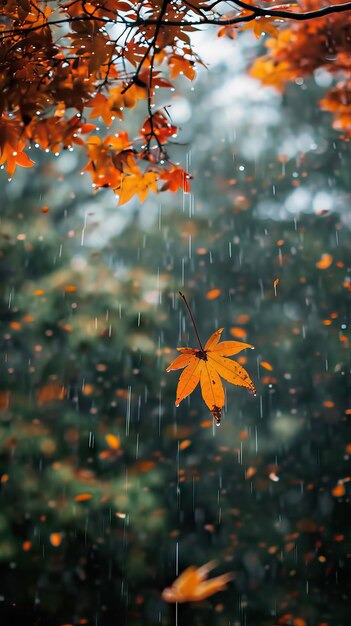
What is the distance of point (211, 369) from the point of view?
1.17m

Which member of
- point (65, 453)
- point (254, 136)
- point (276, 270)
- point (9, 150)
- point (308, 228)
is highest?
point (254, 136)

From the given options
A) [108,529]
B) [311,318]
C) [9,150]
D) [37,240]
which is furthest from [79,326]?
[9,150]

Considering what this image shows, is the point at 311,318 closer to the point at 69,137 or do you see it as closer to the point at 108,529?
the point at 108,529

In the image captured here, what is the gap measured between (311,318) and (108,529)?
6.35 feet

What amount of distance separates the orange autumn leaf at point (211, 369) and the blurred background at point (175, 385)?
2365 millimetres

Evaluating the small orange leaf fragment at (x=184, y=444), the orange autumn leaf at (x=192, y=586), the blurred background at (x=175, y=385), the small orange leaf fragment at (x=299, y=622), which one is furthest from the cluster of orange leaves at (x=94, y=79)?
the small orange leaf fragment at (x=299, y=622)

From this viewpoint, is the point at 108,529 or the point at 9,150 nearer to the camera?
the point at 9,150

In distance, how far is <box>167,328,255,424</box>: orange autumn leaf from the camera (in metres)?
1.13

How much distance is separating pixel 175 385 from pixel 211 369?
2.43 metres

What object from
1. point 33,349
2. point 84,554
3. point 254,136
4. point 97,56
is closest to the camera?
point 97,56

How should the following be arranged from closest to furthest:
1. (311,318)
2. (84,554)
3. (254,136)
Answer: (84,554), (311,318), (254,136)

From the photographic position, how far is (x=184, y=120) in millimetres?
4188

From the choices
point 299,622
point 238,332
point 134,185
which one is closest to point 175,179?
point 134,185

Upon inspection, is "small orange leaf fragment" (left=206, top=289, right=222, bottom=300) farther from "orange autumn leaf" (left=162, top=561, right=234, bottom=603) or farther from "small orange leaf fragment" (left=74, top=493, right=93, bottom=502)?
"orange autumn leaf" (left=162, top=561, right=234, bottom=603)
